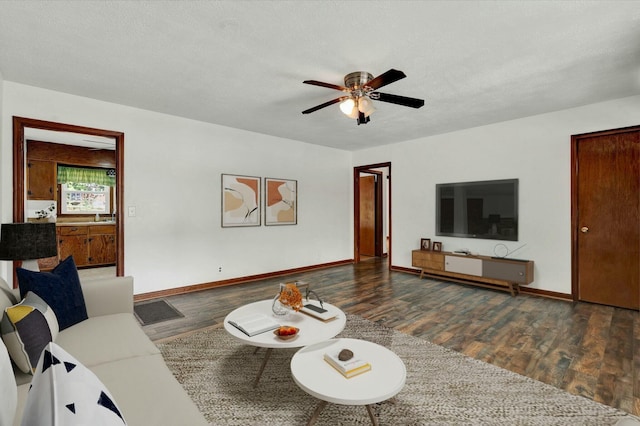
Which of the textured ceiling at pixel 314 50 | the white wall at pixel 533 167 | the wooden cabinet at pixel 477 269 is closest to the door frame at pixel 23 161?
the textured ceiling at pixel 314 50

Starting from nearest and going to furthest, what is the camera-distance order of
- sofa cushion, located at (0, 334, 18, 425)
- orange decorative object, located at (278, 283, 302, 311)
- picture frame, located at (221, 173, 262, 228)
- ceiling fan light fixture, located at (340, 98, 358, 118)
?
sofa cushion, located at (0, 334, 18, 425) < orange decorative object, located at (278, 283, 302, 311) < ceiling fan light fixture, located at (340, 98, 358, 118) < picture frame, located at (221, 173, 262, 228)

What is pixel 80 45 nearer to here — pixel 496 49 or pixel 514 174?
pixel 496 49

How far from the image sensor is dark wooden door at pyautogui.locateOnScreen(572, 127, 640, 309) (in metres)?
3.57

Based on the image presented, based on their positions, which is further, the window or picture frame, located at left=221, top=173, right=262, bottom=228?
the window

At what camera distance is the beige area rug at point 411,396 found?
1.76 metres

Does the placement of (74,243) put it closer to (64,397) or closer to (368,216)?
(368,216)

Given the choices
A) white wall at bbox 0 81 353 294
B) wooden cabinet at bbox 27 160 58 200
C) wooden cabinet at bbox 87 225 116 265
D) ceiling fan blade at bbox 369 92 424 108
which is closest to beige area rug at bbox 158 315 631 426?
white wall at bbox 0 81 353 294

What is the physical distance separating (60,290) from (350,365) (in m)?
1.87

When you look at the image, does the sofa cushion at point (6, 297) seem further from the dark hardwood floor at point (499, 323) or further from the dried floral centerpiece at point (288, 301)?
the dried floral centerpiece at point (288, 301)

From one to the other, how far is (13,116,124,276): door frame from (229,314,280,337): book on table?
98.3 inches

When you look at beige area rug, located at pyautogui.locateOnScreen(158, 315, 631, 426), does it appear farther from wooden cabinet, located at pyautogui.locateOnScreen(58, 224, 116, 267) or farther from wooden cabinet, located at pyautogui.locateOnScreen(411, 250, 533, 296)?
wooden cabinet, located at pyautogui.locateOnScreen(58, 224, 116, 267)

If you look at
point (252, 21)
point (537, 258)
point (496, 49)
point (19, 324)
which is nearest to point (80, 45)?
point (252, 21)

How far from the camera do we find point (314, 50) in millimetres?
2480

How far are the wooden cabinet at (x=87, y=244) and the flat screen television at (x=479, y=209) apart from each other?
21.1 feet
